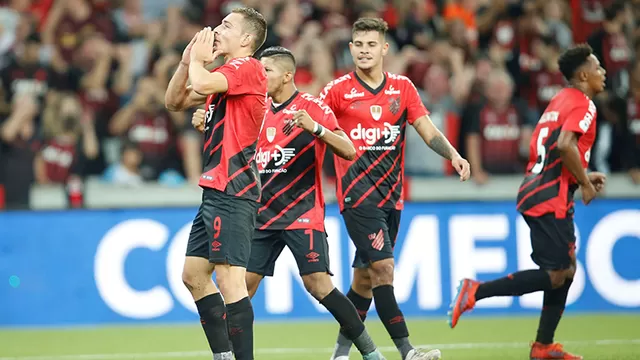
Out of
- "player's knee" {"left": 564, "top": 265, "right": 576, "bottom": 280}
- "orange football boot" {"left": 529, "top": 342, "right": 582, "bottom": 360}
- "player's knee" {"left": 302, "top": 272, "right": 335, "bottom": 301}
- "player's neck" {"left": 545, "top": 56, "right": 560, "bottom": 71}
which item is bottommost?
"orange football boot" {"left": 529, "top": 342, "right": 582, "bottom": 360}

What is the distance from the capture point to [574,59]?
8305 millimetres

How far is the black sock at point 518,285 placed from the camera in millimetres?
8219

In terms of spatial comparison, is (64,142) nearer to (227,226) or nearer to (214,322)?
(214,322)

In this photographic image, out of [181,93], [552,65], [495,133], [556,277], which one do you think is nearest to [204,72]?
[181,93]

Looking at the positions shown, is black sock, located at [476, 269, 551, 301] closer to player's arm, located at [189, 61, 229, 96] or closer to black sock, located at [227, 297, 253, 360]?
black sock, located at [227, 297, 253, 360]

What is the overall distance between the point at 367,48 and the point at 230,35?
166 cm

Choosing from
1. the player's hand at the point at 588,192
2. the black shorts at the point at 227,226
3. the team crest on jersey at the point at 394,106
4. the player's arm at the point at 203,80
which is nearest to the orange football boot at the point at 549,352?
the player's hand at the point at 588,192

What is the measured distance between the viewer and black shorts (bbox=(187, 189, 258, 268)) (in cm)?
641

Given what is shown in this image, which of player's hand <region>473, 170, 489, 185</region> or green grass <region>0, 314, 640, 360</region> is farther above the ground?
player's hand <region>473, 170, 489, 185</region>

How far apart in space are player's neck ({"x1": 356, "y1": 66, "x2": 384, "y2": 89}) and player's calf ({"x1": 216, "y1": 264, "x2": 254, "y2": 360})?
2312 millimetres

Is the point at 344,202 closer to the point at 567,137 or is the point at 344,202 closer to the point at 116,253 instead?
the point at 567,137

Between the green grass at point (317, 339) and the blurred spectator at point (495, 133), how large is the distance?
2268 mm

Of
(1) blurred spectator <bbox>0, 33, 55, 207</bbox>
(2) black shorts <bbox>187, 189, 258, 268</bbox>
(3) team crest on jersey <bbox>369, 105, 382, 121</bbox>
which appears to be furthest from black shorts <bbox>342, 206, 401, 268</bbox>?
(1) blurred spectator <bbox>0, 33, 55, 207</bbox>

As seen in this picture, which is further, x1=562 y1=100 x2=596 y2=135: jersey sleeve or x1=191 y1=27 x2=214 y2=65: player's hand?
x1=562 y1=100 x2=596 y2=135: jersey sleeve
